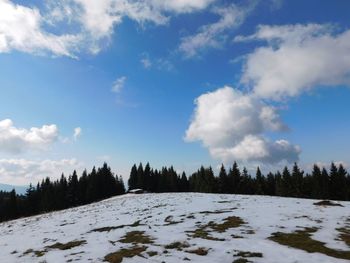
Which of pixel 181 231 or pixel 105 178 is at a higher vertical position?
pixel 105 178

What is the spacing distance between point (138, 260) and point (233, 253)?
4628mm

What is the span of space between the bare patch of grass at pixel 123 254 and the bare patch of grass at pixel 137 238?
5.09ft

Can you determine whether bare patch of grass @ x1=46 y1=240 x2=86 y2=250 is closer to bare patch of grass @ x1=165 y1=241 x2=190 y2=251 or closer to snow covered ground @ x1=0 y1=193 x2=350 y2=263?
snow covered ground @ x1=0 y1=193 x2=350 y2=263

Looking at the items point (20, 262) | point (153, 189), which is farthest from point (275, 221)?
point (153, 189)

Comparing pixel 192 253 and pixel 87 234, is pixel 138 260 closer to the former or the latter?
pixel 192 253

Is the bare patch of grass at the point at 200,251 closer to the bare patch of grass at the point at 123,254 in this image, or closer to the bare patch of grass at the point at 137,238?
the bare patch of grass at the point at 123,254

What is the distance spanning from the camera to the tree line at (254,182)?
82.7 m

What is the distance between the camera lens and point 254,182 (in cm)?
10206

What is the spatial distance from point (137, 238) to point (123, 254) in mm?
4195

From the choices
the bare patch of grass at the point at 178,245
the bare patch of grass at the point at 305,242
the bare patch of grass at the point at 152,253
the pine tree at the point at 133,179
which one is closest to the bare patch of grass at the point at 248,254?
the bare patch of grass at the point at 305,242

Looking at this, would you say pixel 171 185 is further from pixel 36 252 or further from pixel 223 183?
pixel 36 252

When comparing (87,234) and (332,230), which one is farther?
(87,234)

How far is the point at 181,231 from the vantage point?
22.9 m

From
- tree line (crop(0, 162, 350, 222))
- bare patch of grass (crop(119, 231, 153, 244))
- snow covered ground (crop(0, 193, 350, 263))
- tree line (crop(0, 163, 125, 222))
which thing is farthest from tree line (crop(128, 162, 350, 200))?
bare patch of grass (crop(119, 231, 153, 244))
